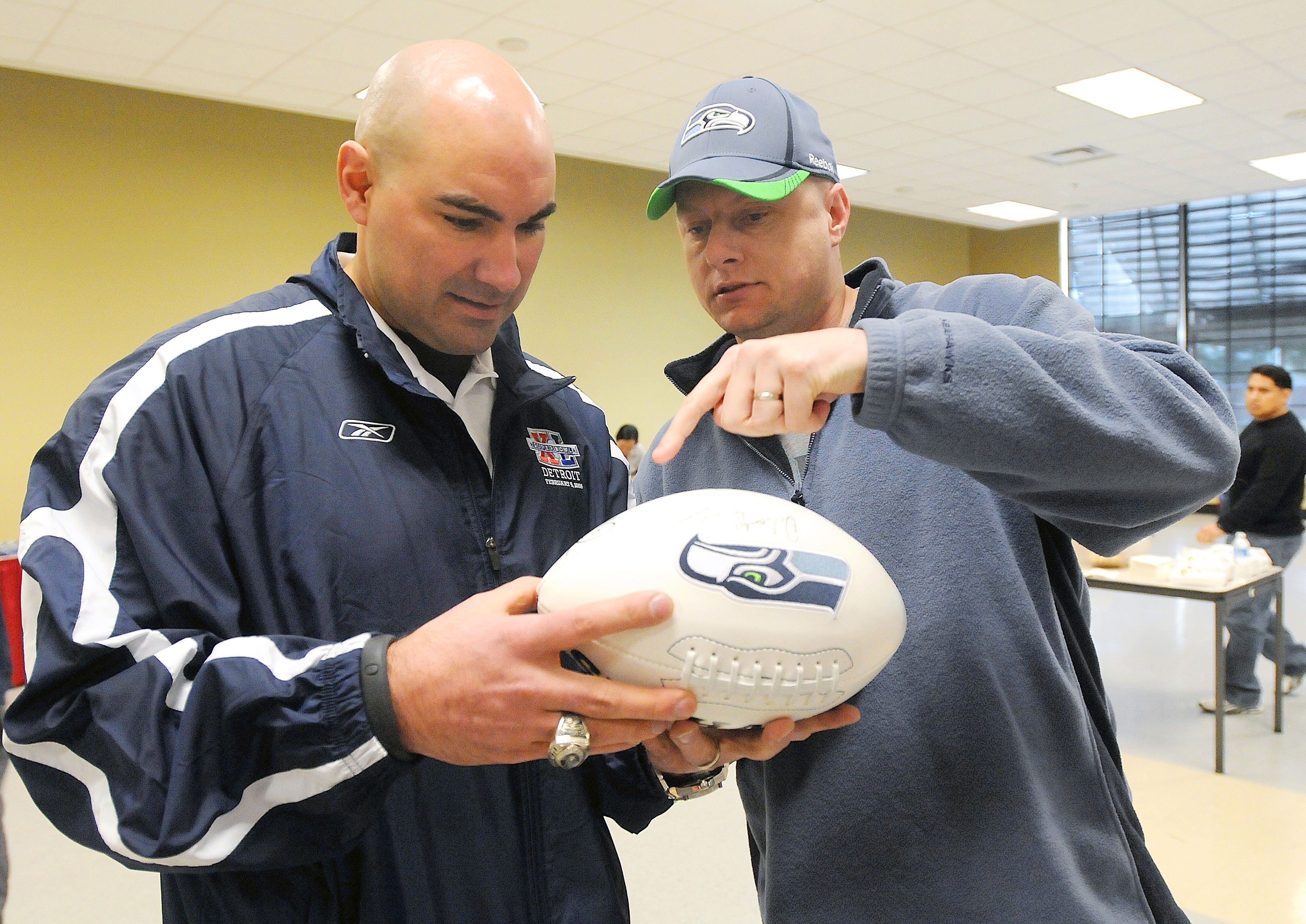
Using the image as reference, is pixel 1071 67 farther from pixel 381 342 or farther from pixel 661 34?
pixel 381 342

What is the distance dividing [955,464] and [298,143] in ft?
23.0

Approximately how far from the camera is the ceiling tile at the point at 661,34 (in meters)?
4.90

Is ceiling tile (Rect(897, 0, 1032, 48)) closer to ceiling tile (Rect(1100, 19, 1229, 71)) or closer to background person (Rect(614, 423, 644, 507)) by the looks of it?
ceiling tile (Rect(1100, 19, 1229, 71))

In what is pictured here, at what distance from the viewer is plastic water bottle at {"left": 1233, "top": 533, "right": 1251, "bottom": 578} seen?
3.99 meters

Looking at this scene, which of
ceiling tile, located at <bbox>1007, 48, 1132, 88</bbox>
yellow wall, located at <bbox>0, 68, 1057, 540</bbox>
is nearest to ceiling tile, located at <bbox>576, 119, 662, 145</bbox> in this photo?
yellow wall, located at <bbox>0, 68, 1057, 540</bbox>

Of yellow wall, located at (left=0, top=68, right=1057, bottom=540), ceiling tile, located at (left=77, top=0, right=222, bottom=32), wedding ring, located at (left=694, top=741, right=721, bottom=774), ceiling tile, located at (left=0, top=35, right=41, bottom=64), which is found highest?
ceiling tile, located at (left=0, top=35, right=41, bottom=64)

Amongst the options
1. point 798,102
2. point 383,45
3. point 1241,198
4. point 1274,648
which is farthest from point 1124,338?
point 1241,198

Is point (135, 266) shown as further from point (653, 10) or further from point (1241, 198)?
point (1241, 198)

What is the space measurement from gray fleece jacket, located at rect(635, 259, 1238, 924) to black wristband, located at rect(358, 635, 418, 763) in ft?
1.64

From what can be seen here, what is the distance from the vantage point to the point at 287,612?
3.33ft

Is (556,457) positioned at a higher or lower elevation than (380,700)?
higher

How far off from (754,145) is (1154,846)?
2.92 metres

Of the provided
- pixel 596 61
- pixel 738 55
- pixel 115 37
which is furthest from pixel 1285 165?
pixel 115 37

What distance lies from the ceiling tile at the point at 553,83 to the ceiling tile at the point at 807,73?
1.16 metres
